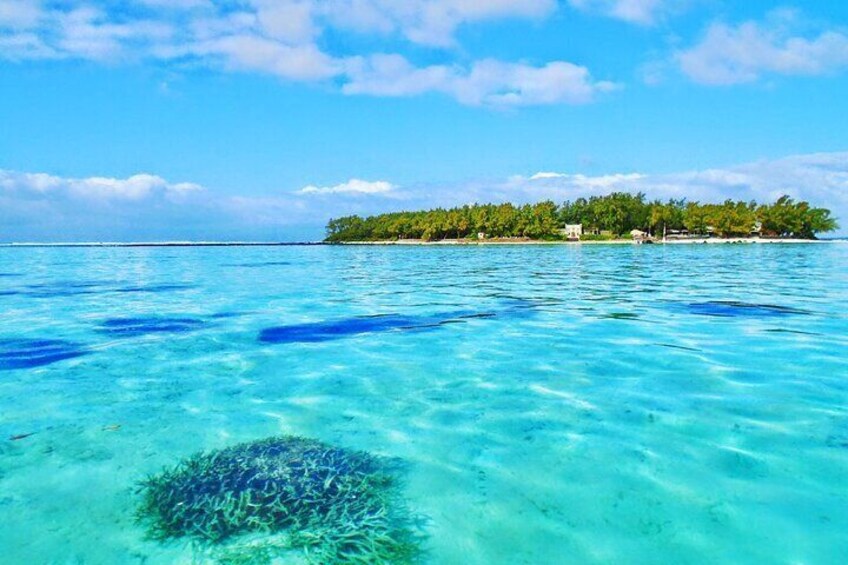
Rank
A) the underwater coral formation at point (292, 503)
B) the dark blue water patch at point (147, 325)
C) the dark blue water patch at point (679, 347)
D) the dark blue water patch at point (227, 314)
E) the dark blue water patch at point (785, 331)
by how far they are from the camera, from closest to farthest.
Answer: the underwater coral formation at point (292, 503) → the dark blue water patch at point (679, 347) → the dark blue water patch at point (785, 331) → the dark blue water patch at point (147, 325) → the dark blue water patch at point (227, 314)

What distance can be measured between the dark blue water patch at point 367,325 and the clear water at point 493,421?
4.5 inches

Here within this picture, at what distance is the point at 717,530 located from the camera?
12.0 ft

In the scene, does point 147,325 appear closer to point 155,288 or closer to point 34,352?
point 34,352

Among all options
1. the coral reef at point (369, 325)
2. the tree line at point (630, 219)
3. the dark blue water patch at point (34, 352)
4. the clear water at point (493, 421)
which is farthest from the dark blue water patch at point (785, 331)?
the tree line at point (630, 219)

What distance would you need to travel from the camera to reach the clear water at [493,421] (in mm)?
3703

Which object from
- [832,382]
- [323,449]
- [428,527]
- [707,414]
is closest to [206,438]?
[323,449]

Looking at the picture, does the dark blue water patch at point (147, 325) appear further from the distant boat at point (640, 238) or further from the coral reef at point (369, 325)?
the distant boat at point (640, 238)

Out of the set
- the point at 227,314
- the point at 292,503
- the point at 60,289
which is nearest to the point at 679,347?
the point at 292,503

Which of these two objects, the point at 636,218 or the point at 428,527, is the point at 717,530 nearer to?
the point at 428,527

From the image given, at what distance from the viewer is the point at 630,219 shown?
12144cm

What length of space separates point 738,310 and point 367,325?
905 centimetres

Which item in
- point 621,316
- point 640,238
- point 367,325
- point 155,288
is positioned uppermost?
Result: point 640,238

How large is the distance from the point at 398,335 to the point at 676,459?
6.57 m

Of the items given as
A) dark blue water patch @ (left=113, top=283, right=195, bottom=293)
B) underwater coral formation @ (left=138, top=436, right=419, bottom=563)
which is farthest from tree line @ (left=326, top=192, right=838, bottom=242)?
underwater coral formation @ (left=138, top=436, right=419, bottom=563)
